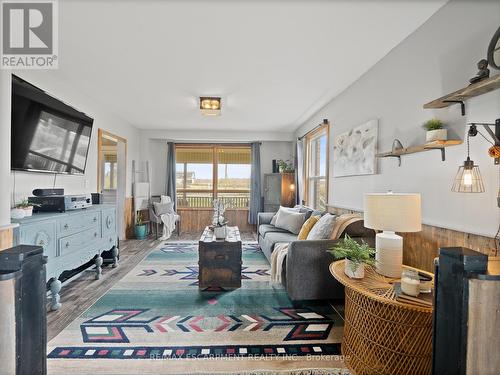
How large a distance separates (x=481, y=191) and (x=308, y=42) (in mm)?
1779

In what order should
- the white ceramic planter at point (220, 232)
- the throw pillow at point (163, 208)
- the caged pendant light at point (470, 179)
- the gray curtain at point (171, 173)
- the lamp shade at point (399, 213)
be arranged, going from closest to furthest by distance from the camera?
the caged pendant light at point (470, 179) < the lamp shade at point (399, 213) < the white ceramic planter at point (220, 232) < the throw pillow at point (163, 208) < the gray curtain at point (171, 173)

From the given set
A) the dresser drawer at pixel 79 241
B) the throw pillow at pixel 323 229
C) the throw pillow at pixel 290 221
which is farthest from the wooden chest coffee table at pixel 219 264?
the throw pillow at pixel 290 221

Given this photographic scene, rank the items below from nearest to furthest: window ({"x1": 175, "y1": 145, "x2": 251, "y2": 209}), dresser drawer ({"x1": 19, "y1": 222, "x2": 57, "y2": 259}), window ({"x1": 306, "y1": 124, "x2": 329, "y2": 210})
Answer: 1. dresser drawer ({"x1": 19, "y1": 222, "x2": 57, "y2": 259})
2. window ({"x1": 306, "y1": 124, "x2": 329, "y2": 210})
3. window ({"x1": 175, "y1": 145, "x2": 251, "y2": 209})

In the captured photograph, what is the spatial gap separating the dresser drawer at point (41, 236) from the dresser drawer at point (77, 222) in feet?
0.39

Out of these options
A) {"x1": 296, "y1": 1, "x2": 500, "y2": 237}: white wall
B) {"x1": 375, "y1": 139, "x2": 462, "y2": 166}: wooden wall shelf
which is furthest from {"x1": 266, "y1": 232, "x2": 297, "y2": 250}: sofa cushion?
{"x1": 375, "y1": 139, "x2": 462, "y2": 166}: wooden wall shelf

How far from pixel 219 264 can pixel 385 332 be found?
1849mm

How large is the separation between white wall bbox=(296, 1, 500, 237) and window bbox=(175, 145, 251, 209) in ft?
13.9

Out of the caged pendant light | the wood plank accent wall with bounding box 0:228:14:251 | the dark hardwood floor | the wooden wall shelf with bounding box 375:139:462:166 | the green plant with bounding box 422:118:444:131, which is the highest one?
the green plant with bounding box 422:118:444:131

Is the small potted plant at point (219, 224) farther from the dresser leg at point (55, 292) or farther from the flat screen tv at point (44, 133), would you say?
the flat screen tv at point (44, 133)

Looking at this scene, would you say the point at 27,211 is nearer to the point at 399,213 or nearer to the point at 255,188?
the point at 399,213

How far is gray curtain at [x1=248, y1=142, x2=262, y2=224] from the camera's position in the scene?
6.71 metres

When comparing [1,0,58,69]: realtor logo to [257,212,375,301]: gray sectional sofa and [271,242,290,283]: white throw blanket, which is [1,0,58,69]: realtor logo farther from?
[271,242,290,283]: white throw blanket

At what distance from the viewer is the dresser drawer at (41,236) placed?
6.87 feet

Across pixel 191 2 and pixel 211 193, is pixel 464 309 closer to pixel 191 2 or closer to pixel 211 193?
pixel 191 2
